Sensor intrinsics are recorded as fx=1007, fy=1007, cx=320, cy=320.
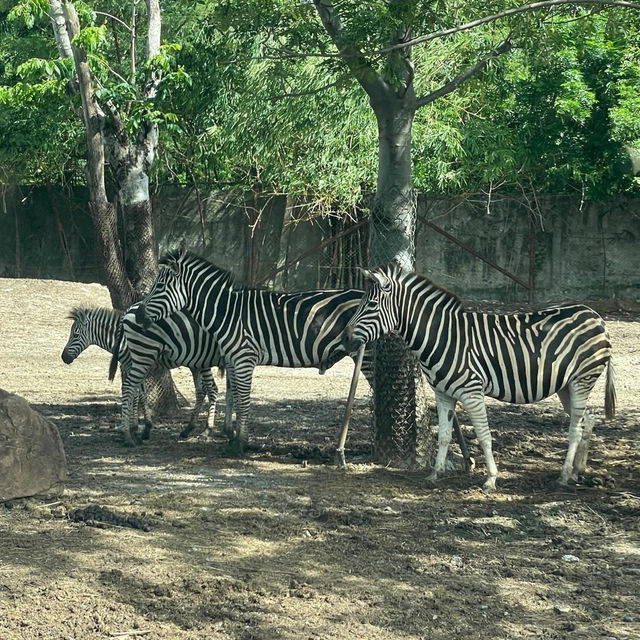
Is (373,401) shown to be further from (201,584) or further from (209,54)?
(209,54)

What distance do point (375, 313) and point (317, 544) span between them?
2215 mm

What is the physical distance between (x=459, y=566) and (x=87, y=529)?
244 cm

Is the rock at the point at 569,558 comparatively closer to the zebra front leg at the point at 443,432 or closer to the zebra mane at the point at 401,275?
the zebra front leg at the point at 443,432

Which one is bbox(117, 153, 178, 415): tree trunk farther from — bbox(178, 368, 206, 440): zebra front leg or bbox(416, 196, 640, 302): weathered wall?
bbox(416, 196, 640, 302): weathered wall

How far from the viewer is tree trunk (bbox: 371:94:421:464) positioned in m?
8.81

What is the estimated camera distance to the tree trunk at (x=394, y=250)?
8812 mm

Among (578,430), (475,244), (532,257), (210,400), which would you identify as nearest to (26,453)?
(210,400)

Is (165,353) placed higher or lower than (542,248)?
lower

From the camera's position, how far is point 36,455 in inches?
293

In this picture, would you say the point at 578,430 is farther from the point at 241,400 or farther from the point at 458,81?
the point at 458,81

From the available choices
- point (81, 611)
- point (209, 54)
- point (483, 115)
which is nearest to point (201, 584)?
point (81, 611)

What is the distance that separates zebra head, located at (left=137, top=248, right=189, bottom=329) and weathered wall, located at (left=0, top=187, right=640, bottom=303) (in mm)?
10926

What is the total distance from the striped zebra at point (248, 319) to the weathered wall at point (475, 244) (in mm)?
10922

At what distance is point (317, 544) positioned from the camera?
653 centimetres
